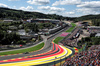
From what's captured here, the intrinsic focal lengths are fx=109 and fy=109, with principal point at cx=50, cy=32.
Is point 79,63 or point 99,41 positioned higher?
point 79,63

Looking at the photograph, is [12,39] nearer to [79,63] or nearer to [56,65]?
[56,65]

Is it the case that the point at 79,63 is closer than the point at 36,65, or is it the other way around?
the point at 79,63

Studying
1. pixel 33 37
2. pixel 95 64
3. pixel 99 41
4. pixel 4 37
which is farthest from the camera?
pixel 33 37

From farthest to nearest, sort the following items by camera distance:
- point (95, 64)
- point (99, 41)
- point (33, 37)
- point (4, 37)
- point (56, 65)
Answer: point (33, 37) < point (4, 37) < point (99, 41) < point (56, 65) < point (95, 64)

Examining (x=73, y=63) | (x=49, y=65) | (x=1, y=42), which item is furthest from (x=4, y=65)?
Answer: (x=1, y=42)

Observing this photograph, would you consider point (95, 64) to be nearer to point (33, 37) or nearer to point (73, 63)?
point (73, 63)

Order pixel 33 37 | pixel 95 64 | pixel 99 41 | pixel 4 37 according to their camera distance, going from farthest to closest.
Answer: pixel 33 37 → pixel 4 37 → pixel 99 41 → pixel 95 64

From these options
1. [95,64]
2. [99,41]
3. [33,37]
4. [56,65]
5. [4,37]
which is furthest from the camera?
[33,37]

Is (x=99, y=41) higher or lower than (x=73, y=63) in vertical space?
lower

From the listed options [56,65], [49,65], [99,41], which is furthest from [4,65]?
[99,41]
